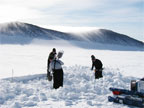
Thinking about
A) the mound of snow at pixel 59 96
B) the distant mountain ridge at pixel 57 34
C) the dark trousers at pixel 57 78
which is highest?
the distant mountain ridge at pixel 57 34

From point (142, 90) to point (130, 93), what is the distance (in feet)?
0.98

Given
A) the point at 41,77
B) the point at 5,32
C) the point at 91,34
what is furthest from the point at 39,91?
the point at 91,34

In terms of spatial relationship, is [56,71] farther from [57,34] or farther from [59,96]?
[57,34]

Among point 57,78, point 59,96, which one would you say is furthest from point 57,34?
point 59,96

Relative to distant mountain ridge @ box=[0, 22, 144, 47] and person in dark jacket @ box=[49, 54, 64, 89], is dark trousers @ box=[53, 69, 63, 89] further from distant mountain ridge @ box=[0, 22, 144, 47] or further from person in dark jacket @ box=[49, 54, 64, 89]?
distant mountain ridge @ box=[0, 22, 144, 47]

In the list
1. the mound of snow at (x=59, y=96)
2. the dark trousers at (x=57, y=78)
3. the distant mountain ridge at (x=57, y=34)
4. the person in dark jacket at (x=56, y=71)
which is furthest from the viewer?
the distant mountain ridge at (x=57, y=34)

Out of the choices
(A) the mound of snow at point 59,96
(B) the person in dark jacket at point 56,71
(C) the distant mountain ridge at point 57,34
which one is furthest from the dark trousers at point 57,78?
(C) the distant mountain ridge at point 57,34

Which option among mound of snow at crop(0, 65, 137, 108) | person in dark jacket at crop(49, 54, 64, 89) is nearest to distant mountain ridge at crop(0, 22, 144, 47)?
person in dark jacket at crop(49, 54, 64, 89)

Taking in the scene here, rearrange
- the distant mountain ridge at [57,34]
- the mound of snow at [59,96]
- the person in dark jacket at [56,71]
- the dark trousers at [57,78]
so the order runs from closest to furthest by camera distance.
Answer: the mound of snow at [59,96]
the person in dark jacket at [56,71]
the dark trousers at [57,78]
the distant mountain ridge at [57,34]

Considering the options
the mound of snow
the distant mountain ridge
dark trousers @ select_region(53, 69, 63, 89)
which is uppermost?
the distant mountain ridge

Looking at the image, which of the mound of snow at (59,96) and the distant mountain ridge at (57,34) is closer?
the mound of snow at (59,96)

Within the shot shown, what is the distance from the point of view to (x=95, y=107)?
690 centimetres

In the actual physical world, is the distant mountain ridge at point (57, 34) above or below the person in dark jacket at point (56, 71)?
above

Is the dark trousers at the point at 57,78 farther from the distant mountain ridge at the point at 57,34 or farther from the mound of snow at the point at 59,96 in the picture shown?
the distant mountain ridge at the point at 57,34
